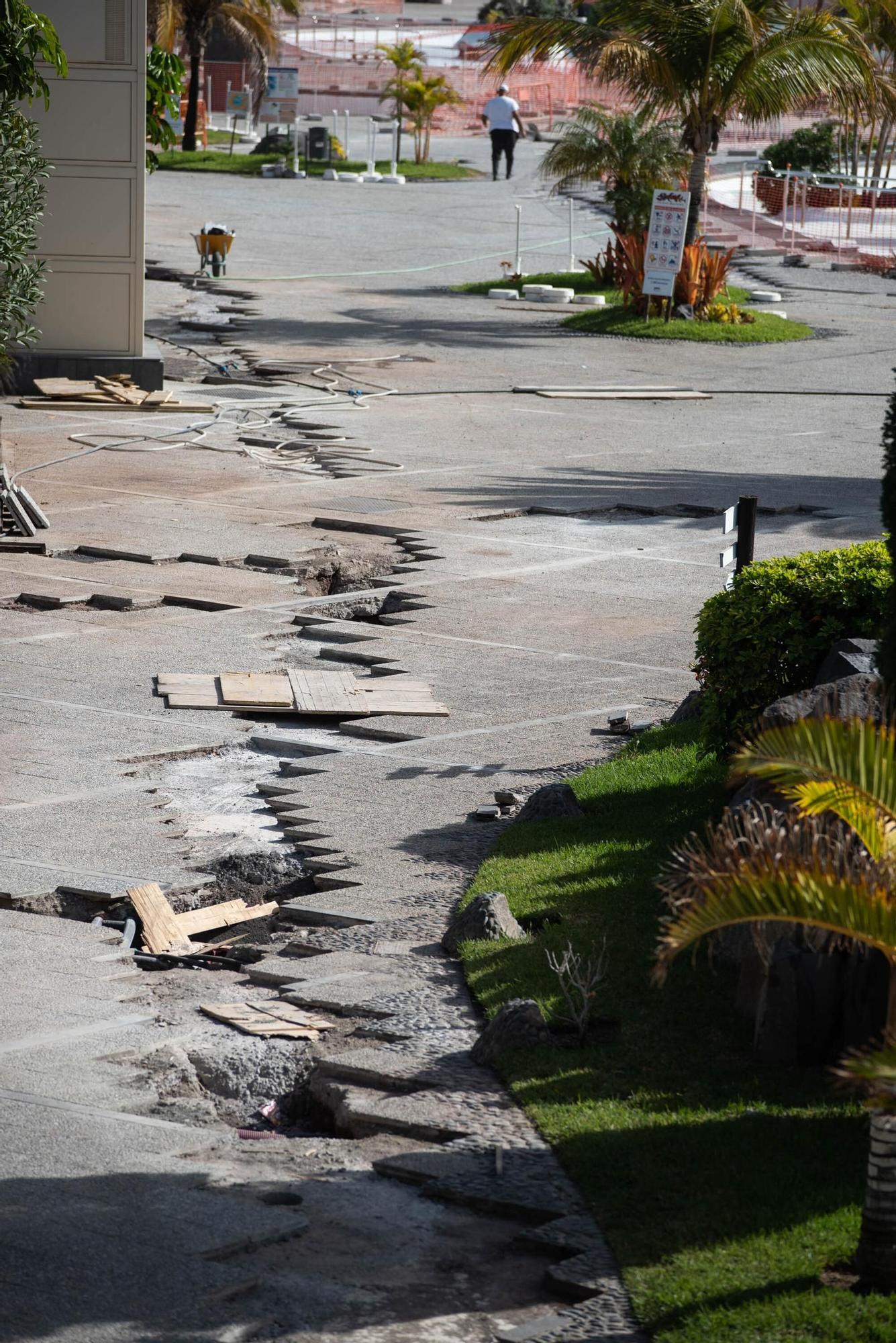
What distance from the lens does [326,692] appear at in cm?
1002

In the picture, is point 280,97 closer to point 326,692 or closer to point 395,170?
point 395,170

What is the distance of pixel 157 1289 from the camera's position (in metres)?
4.37

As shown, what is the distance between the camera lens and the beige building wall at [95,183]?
20.2 meters

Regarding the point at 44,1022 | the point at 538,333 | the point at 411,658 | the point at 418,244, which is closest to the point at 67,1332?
the point at 44,1022

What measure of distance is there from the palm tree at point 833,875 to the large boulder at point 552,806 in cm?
340

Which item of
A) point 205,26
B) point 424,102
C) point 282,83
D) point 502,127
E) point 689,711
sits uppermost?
point 205,26

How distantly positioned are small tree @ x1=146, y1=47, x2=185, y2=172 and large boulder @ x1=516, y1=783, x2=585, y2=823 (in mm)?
15210

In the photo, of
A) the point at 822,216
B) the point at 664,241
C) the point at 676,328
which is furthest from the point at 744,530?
the point at 822,216

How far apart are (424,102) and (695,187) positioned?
28.9 metres

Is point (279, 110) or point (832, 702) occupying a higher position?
point (279, 110)

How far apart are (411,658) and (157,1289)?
670 centimetres

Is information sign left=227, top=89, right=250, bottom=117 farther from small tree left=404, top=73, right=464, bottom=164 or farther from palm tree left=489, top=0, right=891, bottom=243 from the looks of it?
palm tree left=489, top=0, right=891, bottom=243

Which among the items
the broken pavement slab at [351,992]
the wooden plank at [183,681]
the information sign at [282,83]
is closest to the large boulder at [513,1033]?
the broken pavement slab at [351,992]

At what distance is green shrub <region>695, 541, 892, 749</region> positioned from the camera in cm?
795
